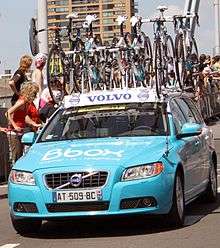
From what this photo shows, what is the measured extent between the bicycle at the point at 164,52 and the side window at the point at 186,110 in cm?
158

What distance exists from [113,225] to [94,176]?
1.25 metres

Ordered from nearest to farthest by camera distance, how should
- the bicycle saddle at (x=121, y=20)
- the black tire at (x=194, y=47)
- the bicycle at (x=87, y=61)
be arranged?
1. the bicycle at (x=87, y=61)
2. the bicycle saddle at (x=121, y=20)
3. the black tire at (x=194, y=47)

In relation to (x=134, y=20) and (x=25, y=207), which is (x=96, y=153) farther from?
(x=134, y=20)

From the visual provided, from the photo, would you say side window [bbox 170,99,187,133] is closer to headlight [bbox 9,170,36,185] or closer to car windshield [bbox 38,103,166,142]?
car windshield [bbox 38,103,166,142]

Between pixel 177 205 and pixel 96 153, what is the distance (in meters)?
1.08

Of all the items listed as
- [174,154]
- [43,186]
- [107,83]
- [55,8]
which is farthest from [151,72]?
[55,8]

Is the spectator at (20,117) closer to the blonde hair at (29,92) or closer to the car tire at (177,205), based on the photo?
the blonde hair at (29,92)

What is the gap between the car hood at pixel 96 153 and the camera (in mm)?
9094

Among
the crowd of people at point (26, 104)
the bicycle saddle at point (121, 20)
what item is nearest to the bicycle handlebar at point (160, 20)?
the bicycle saddle at point (121, 20)

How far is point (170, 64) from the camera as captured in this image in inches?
561

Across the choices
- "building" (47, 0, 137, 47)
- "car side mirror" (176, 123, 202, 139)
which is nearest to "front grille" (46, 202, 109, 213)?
"car side mirror" (176, 123, 202, 139)

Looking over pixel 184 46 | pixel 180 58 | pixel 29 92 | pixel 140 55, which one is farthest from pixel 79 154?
pixel 184 46

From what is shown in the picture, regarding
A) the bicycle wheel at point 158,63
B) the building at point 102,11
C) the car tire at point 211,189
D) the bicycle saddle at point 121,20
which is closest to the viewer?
the car tire at point 211,189

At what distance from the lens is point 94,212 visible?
8969mm
